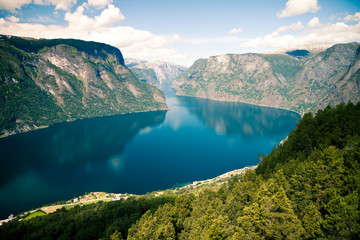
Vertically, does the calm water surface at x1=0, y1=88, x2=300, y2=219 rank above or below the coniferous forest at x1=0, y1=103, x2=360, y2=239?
below

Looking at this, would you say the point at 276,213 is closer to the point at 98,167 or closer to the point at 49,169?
the point at 98,167

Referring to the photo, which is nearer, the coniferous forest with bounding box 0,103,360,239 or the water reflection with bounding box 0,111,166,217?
the coniferous forest with bounding box 0,103,360,239

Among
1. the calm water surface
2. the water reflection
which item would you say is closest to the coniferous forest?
the water reflection

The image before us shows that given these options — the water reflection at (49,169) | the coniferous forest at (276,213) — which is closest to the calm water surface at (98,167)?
the water reflection at (49,169)

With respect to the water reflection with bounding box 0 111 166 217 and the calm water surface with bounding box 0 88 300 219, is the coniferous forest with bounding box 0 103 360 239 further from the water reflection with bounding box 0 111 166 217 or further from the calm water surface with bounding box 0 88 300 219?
the calm water surface with bounding box 0 88 300 219

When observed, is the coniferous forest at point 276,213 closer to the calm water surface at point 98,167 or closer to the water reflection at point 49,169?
the water reflection at point 49,169

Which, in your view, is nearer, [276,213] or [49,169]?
[276,213]

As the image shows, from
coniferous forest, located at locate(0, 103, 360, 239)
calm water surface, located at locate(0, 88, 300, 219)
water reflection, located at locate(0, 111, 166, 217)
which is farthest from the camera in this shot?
calm water surface, located at locate(0, 88, 300, 219)

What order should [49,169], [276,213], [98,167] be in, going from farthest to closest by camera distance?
[98,167] → [49,169] → [276,213]

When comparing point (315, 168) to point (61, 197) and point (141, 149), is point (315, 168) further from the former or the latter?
point (141, 149)

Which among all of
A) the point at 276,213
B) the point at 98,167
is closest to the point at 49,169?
the point at 98,167

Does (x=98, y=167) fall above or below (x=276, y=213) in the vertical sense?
below
